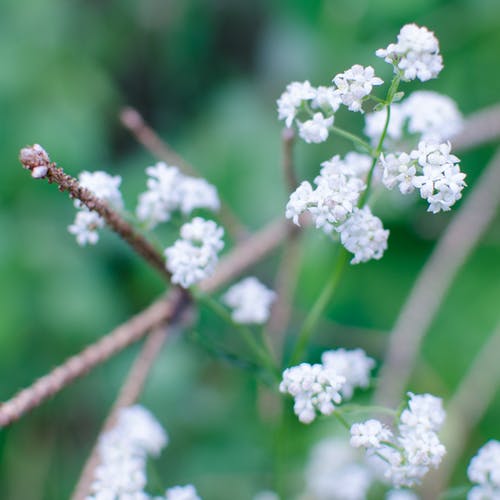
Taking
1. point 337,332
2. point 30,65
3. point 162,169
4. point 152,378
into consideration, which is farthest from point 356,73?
point 30,65

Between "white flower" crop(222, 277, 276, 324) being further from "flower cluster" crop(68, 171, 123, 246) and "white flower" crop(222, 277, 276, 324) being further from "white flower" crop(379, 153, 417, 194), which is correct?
"white flower" crop(379, 153, 417, 194)

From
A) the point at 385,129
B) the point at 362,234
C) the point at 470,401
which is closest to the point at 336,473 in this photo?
the point at 470,401

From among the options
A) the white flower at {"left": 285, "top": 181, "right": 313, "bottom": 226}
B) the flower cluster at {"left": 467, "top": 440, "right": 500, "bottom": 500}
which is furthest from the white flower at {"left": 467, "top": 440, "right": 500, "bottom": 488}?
the white flower at {"left": 285, "top": 181, "right": 313, "bottom": 226}

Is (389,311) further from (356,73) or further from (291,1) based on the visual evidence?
(356,73)

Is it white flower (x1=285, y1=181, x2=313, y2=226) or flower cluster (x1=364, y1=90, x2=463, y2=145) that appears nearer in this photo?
white flower (x1=285, y1=181, x2=313, y2=226)

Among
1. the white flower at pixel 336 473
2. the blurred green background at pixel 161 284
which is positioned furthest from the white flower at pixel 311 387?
the blurred green background at pixel 161 284
